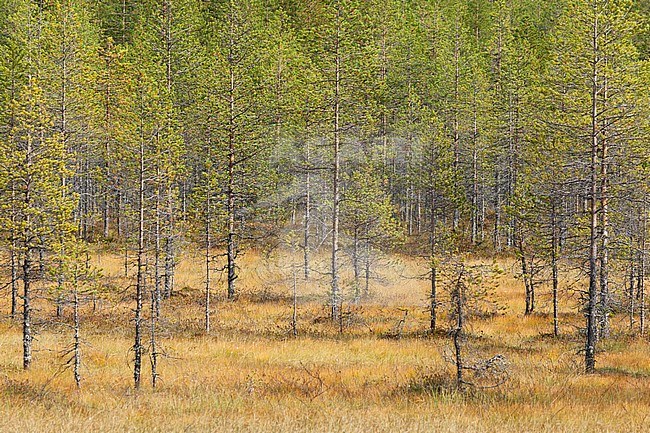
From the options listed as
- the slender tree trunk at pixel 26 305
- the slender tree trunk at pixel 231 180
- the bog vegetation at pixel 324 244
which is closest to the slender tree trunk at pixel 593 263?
the bog vegetation at pixel 324 244

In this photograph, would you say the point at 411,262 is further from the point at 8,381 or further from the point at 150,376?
the point at 8,381

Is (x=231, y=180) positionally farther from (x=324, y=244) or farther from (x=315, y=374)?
(x=315, y=374)

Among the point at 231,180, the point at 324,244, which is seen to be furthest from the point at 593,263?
the point at 324,244

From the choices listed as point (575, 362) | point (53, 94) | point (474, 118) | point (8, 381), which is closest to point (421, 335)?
point (575, 362)

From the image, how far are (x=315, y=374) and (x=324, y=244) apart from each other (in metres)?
22.3

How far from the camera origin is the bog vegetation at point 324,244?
11.4 metres

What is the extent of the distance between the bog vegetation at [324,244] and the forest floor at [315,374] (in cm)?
11

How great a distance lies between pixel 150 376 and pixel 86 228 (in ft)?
96.8

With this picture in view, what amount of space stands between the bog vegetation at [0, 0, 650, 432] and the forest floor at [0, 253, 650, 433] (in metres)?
0.11

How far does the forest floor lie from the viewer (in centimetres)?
838

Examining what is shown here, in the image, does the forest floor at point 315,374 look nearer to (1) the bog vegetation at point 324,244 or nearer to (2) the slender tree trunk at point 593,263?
(1) the bog vegetation at point 324,244

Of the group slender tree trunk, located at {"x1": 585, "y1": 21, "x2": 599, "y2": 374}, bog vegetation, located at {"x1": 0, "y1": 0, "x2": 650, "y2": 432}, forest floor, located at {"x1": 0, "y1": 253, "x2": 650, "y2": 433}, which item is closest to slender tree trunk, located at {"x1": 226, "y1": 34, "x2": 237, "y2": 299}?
bog vegetation, located at {"x1": 0, "y1": 0, "x2": 650, "y2": 432}

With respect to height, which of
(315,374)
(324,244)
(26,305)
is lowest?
(315,374)

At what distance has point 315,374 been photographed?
14359 millimetres
